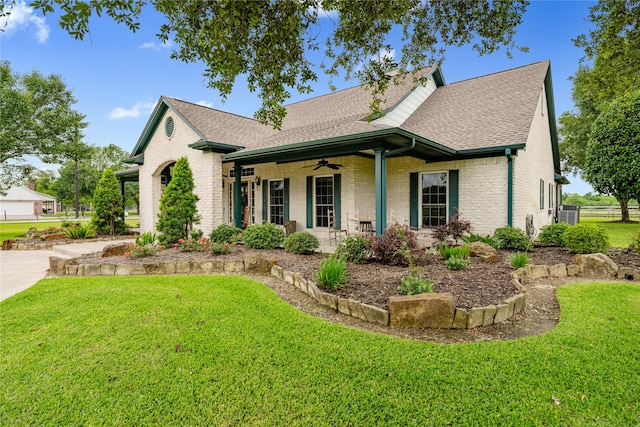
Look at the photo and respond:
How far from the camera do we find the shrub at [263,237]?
8250 millimetres

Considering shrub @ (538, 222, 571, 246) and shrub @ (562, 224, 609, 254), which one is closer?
shrub @ (562, 224, 609, 254)

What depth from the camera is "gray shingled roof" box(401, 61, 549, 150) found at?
9203 mm

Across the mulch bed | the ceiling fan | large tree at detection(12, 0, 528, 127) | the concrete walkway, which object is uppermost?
large tree at detection(12, 0, 528, 127)

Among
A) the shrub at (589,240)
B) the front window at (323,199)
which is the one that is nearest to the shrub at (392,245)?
the shrub at (589,240)

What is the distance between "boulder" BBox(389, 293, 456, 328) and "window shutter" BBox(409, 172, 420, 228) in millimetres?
6677

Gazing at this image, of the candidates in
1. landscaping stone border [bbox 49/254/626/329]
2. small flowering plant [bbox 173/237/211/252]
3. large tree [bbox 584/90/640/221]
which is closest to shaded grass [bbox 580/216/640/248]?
large tree [bbox 584/90/640/221]

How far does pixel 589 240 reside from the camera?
6.93 m

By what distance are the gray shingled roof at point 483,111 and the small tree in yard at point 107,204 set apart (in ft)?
38.7

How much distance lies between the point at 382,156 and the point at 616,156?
54.2 feet

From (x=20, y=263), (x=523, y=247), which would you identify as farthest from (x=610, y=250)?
(x=20, y=263)

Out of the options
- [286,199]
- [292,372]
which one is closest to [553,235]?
[286,199]

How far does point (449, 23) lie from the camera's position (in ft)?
13.4

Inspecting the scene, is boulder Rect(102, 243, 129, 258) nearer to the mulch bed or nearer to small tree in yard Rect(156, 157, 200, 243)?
the mulch bed

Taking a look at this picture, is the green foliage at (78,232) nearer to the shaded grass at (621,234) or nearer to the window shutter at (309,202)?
the window shutter at (309,202)
